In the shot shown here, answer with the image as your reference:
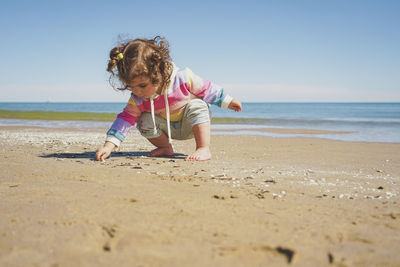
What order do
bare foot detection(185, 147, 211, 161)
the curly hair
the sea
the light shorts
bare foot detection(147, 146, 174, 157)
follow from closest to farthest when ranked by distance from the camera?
1. the curly hair
2. bare foot detection(185, 147, 211, 161)
3. the light shorts
4. bare foot detection(147, 146, 174, 157)
5. the sea

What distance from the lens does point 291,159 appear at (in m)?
4.25

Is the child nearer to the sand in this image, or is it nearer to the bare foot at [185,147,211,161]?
the bare foot at [185,147,211,161]

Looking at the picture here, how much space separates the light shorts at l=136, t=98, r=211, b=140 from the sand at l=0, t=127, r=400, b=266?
0.88 meters

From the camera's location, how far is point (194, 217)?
1801mm

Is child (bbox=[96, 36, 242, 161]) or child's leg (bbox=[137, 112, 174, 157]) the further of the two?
child's leg (bbox=[137, 112, 174, 157])

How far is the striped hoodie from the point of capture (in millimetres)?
3889

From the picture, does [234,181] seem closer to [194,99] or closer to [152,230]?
[152,230]

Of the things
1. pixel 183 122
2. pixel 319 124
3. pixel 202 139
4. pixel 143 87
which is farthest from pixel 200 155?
pixel 319 124

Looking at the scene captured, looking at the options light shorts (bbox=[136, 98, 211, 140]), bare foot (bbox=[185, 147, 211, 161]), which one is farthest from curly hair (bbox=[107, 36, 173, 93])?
bare foot (bbox=[185, 147, 211, 161])

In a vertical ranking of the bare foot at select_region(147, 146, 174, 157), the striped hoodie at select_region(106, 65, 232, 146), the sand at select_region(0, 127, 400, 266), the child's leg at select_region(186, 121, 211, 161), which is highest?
the striped hoodie at select_region(106, 65, 232, 146)

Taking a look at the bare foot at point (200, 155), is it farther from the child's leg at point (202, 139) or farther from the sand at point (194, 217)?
the sand at point (194, 217)

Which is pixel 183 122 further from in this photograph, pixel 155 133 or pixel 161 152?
pixel 161 152

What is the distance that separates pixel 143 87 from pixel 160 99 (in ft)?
0.98

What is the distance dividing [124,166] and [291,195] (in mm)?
1685
